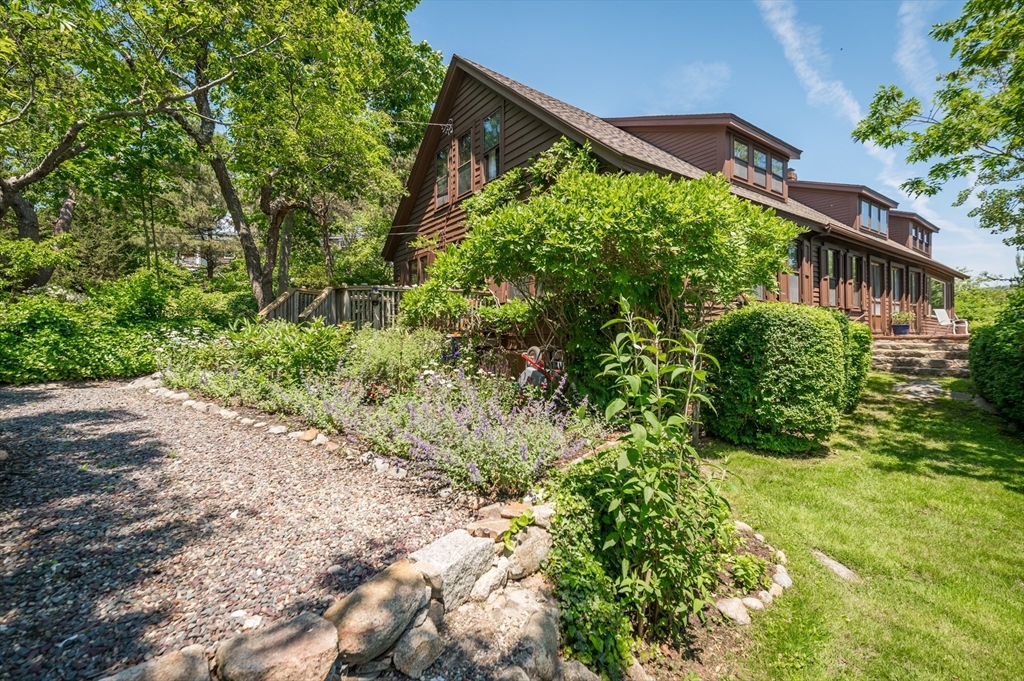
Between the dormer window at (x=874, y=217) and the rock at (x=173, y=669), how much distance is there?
23.2 meters

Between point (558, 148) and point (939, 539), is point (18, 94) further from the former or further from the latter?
point (939, 539)

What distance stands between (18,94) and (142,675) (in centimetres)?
976

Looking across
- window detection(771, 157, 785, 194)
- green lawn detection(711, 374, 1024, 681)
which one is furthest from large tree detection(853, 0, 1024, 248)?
window detection(771, 157, 785, 194)

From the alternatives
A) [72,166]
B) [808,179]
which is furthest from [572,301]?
[808,179]

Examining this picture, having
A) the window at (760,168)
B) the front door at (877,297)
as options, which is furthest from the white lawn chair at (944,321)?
the window at (760,168)

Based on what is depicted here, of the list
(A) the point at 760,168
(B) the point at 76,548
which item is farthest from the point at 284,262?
(A) the point at 760,168

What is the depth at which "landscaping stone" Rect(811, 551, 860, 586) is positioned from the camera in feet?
10.7

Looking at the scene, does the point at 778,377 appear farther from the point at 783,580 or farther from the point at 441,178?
the point at 441,178

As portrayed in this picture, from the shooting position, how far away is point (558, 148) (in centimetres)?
847

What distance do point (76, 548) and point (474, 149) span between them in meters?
11.2

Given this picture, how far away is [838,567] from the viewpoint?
3396 mm

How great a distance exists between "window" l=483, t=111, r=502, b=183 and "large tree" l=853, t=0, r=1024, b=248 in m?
7.23

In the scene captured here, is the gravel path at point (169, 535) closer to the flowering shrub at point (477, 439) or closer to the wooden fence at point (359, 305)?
the flowering shrub at point (477, 439)

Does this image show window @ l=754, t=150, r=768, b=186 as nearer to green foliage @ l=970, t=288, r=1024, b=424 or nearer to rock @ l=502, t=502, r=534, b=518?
green foliage @ l=970, t=288, r=1024, b=424
